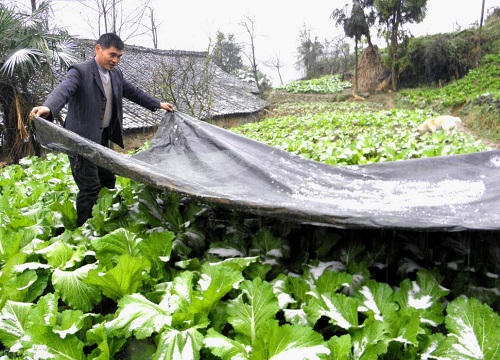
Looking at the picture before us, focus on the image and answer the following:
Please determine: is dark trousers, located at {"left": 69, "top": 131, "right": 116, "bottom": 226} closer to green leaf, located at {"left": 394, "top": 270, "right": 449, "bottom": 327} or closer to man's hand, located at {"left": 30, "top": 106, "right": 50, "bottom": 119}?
man's hand, located at {"left": 30, "top": 106, "right": 50, "bottom": 119}

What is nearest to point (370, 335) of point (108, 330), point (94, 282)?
point (108, 330)

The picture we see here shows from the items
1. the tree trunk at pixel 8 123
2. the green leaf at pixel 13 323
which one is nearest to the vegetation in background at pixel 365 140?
the green leaf at pixel 13 323

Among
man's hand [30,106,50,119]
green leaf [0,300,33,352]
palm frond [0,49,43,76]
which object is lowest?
green leaf [0,300,33,352]

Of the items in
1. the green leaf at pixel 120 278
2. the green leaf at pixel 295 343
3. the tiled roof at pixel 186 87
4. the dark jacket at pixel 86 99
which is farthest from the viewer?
the tiled roof at pixel 186 87

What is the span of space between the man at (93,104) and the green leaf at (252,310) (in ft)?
5.63

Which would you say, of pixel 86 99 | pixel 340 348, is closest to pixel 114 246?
pixel 340 348

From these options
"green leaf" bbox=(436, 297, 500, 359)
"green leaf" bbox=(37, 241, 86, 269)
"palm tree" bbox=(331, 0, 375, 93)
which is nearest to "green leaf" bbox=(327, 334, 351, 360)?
"green leaf" bbox=(436, 297, 500, 359)

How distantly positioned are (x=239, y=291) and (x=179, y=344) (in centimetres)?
51

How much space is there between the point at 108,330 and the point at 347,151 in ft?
13.5

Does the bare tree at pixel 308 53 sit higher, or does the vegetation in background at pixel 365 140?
the bare tree at pixel 308 53

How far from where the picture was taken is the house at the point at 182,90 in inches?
627

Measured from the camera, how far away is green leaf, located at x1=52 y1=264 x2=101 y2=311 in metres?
2.00

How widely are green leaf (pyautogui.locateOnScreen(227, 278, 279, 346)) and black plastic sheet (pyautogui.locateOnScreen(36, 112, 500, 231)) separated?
39 cm

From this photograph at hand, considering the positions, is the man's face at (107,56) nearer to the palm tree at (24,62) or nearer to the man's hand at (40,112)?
the man's hand at (40,112)
